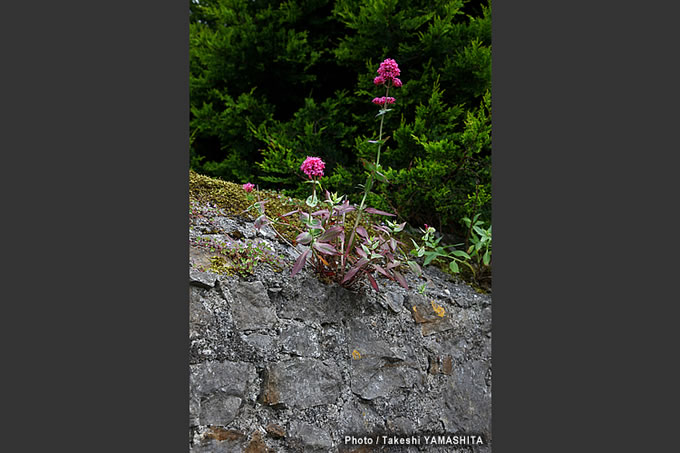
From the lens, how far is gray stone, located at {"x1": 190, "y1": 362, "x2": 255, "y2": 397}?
235 centimetres

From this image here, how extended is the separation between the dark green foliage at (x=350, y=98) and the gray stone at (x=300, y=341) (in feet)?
3.88

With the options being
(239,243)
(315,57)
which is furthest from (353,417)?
(315,57)

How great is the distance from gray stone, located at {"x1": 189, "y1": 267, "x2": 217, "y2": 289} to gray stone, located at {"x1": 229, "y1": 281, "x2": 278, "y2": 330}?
113 mm

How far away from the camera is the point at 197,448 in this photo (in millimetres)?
2330

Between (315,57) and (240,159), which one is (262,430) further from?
(315,57)

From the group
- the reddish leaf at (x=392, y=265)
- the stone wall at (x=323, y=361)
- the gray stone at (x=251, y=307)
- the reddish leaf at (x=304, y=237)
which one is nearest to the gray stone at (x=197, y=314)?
the stone wall at (x=323, y=361)

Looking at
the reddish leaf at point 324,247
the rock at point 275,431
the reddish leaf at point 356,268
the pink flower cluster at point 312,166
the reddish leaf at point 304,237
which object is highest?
the pink flower cluster at point 312,166

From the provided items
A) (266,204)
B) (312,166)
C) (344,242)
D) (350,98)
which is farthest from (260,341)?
(350,98)

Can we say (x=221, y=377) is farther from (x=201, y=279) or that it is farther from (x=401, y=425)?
(x=401, y=425)

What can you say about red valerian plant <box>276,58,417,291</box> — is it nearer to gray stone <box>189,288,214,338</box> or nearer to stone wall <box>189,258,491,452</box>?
stone wall <box>189,258,491,452</box>

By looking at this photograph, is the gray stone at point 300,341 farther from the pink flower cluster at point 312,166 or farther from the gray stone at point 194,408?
the pink flower cluster at point 312,166

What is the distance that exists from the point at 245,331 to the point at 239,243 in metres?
0.52

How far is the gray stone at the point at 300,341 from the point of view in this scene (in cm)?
257

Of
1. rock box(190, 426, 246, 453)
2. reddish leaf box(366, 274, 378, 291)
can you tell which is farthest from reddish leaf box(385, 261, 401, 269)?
rock box(190, 426, 246, 453)
